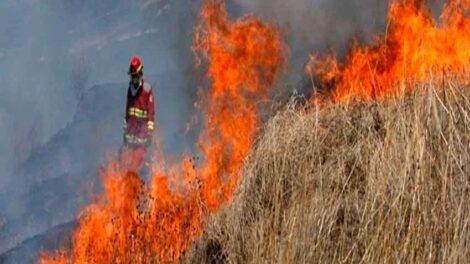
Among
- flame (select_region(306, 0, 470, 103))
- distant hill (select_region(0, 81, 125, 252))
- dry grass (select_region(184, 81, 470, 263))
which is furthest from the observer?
distant hill (select_region(0, 81, 125, 252))

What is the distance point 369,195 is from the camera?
249 cm

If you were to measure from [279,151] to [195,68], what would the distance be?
22.5 m

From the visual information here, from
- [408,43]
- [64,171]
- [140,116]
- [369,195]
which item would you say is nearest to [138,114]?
[140,116]

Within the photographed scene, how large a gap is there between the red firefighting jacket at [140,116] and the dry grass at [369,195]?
607 cm

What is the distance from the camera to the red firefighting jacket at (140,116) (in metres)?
9.35

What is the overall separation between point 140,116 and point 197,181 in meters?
4.74

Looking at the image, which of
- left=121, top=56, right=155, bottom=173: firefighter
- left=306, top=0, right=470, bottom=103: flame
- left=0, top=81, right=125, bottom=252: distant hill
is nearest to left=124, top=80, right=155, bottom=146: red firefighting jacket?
left=121, top=56, right=155, bottom=173: firefighter

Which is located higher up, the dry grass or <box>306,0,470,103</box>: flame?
<box>306,0,470,103</box>: flame

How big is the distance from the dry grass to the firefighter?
6084 mm

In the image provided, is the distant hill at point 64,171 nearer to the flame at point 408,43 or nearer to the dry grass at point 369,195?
the flame at point 408,43

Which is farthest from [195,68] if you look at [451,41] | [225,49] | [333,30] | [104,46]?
[104,46]

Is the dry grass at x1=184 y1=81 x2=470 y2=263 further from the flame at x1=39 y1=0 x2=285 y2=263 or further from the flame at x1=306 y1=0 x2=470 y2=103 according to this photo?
the flame at x1=306 y1=0 x2=470 y2=103

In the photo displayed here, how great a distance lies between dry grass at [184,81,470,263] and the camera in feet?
7.37

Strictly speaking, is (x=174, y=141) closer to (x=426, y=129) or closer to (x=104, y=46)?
(x=426, y=129)
